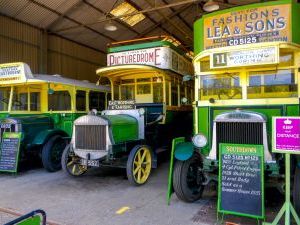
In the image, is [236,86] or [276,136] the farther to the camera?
[236,86]

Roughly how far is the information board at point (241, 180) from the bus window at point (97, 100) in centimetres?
555

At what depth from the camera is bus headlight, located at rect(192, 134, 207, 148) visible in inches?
185

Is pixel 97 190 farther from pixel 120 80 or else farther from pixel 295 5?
pixel 295 5

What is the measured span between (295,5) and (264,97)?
1533 millimetres

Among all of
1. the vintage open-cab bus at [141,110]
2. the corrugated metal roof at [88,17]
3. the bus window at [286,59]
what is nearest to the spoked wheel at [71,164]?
the vintage open-cab bus at [141,110]

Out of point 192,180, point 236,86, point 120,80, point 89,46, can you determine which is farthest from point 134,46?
point 89,46

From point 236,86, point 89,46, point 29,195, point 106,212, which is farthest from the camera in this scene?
point 89,46

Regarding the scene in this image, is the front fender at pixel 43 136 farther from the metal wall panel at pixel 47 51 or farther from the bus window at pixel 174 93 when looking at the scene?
the metal wall panel at pixel 47 51

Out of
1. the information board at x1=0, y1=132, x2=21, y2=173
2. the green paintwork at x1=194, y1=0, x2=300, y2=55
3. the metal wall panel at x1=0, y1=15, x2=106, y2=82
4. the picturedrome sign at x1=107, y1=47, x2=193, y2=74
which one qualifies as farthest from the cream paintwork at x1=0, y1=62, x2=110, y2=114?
the green paintwork at x1=194, y1=0, x2=300, y2=55

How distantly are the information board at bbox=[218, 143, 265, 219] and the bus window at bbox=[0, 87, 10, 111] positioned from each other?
600 centimetres

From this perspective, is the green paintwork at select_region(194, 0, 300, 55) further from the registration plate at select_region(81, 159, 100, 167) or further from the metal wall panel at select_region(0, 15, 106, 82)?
the metal wall panel at select_region(0, 15, 106, 82)

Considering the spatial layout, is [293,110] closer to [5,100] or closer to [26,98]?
[26,98]

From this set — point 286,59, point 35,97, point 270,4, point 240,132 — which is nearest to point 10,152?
point 35,97

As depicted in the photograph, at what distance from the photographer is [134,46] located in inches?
323
